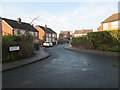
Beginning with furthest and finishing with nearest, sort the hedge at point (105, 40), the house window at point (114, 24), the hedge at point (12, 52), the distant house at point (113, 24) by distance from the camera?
the house window at point (114, 24)
the distant house at point (113, 24)
the hedge at point (105, 40)
the hedge at point (12, 52)

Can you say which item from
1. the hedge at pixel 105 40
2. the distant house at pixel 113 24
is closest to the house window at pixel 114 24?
the distant house at pixel 113 24

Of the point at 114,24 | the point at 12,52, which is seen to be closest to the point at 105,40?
the point at 12,52

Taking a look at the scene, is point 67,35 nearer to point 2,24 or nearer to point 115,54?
point 2,24

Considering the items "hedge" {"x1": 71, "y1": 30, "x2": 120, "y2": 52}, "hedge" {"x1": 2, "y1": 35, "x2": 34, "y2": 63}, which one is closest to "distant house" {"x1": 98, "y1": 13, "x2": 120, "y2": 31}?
"hedge" {"x1": 71, "y1": 30, "x2": 120, "y2": 52}

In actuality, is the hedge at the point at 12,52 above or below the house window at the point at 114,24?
below

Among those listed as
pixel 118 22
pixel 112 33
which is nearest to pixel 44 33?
pixel 118 22

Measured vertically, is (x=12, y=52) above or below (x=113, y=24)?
below

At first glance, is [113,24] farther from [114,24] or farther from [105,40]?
[105,40]

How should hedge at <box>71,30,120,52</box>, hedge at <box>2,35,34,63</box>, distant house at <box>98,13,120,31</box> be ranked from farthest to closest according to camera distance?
distant house at <box>98,13,120,31</box> < hedge at <box>71,30,120,52</box> < hedge at <box>2,35,34,63</box>

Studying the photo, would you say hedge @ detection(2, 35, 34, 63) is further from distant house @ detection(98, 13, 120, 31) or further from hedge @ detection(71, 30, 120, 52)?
distant house @ detection(98, 13, 120, 31)

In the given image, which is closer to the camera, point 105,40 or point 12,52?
point 12,52

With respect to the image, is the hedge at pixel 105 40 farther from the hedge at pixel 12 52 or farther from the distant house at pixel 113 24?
the distant house at pixel 113 24

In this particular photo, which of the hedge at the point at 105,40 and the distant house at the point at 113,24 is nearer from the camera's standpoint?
the hedge at the point at 105,40

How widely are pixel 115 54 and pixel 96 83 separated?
8942mm
